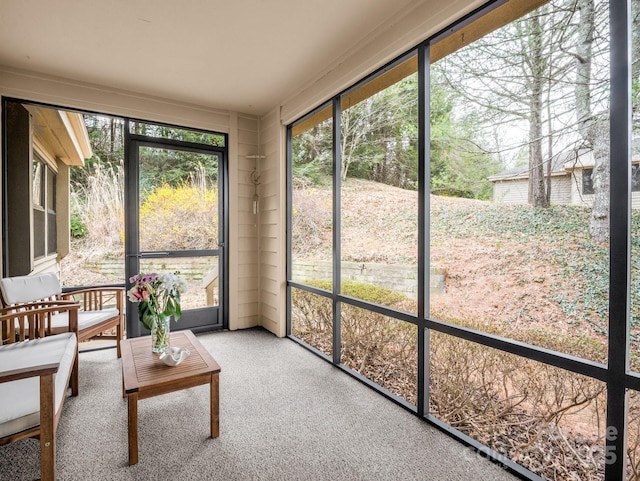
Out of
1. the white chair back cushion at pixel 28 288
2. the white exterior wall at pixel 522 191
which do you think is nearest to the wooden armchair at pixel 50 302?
the white chair back cushion at pixel 28 288

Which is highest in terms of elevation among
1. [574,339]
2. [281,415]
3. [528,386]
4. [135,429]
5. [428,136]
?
[428,136]

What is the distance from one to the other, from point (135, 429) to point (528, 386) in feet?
7.12

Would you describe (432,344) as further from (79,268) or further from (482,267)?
(79,268)

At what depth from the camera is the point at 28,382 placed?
5.43ft

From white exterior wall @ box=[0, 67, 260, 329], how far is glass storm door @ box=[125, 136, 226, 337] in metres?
0.16

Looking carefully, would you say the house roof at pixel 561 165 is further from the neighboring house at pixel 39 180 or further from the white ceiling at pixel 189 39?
the neighboring house at pixel 39 180

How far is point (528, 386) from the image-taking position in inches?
76.2

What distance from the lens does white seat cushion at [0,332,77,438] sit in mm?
1436

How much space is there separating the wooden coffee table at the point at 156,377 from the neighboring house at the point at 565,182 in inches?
78.1

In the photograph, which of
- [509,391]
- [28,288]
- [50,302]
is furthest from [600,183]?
[28,288]

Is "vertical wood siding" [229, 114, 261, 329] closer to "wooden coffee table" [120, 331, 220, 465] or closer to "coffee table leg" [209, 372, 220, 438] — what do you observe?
"wooden coffee table" [120, 331, 220, 465]

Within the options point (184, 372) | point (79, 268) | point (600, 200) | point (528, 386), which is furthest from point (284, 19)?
point (79, 268)

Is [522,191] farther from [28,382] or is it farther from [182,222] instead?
[182,222]

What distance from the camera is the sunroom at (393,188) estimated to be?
63.6 inches
